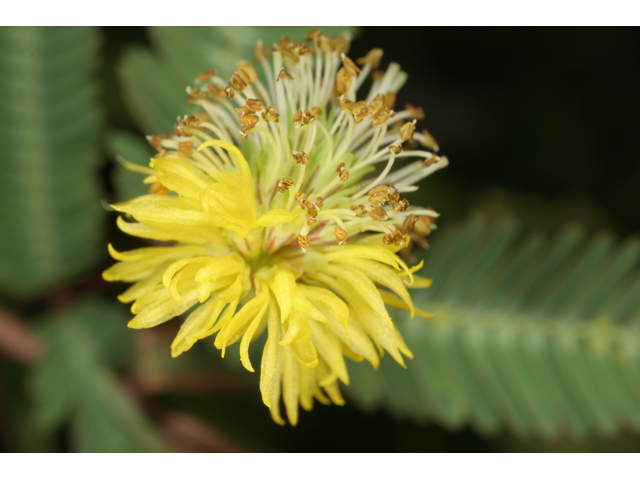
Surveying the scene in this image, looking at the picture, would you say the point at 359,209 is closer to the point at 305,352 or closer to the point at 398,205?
the point at 398,205

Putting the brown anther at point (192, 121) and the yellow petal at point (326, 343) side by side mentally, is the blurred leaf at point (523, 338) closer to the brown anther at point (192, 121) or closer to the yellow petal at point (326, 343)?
the yellow petal at point (326, 343)

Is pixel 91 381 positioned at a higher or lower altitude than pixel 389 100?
lower

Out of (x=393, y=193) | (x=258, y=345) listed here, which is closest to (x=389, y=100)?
(x=393, y=193)

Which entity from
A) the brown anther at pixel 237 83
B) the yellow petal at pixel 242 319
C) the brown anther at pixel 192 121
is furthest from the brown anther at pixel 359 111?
the yellow petal at pixel 242 319
